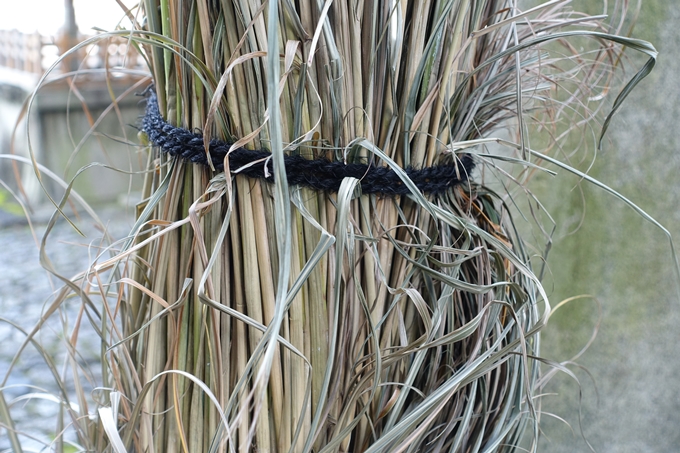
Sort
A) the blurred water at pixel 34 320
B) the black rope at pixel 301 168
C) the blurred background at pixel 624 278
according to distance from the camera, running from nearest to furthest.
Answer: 1. the black rope at pixel 301 168
2. the blurred background at pixel 624 278
3. the blurred water at pixel 34 320

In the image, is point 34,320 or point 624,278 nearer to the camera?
point 624,278

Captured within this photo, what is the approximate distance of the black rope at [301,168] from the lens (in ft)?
0.91

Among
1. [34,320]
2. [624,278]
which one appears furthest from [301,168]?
[34,320]

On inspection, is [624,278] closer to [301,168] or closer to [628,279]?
[628,279]

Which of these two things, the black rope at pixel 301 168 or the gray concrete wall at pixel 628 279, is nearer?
the black rope at pixel 301 168

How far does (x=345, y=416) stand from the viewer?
0.99 feet

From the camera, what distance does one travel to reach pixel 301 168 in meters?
0.28

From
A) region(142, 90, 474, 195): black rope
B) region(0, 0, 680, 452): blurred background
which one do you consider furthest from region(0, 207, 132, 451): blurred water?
region(0, 0, 680, 452): blurred background

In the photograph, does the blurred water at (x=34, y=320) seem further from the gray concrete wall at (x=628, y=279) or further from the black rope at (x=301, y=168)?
the gray concrete wall at (x=628, y=279)

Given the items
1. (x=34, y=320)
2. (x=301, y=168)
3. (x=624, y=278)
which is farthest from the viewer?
(x=34, y=320)

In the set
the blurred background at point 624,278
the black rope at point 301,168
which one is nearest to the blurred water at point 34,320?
the black rope at point 301,168

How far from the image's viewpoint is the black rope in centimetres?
28

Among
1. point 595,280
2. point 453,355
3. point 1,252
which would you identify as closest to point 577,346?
point 595,280

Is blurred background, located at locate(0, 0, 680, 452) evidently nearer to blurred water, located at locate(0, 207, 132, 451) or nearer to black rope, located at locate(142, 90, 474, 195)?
black rope, located at locate(142, 90, 474, 195)
